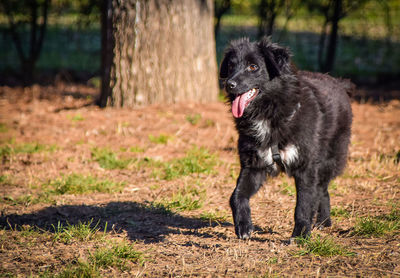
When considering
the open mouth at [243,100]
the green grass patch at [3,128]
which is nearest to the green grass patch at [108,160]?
the green grass patch at [3,128]

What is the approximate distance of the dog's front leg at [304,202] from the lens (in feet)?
13.9

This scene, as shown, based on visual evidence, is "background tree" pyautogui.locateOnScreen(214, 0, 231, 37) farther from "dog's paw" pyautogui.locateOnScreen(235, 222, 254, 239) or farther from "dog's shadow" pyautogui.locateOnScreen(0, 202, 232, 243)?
"dog's paw" pyautogui.locateOnScreen(235, 222, 254, 239)

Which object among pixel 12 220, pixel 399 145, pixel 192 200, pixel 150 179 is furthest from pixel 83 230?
pixel 399 145

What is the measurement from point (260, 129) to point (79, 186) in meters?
2.72

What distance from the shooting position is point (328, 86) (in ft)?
16.3

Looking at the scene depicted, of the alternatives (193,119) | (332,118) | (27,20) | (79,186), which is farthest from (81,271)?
(27,20)

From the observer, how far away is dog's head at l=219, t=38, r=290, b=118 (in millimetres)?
4398

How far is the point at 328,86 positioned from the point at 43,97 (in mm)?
8570

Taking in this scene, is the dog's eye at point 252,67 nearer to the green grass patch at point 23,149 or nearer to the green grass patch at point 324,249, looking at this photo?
the green grass patch at point 324,249

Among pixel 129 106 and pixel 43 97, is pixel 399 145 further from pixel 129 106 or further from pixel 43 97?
pixel 43 97

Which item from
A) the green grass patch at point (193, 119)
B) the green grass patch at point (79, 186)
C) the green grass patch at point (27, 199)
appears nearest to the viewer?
the green grass patch at point (27, 199)

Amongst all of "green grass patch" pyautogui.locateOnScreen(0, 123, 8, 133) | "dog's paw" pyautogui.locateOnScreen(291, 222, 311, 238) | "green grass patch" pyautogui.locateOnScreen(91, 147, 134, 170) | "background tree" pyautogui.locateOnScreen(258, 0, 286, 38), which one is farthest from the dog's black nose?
"background tree" pyautogui.locateOnScreen(258, 0, 286, 38)

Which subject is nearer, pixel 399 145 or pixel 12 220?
pixel 12 220

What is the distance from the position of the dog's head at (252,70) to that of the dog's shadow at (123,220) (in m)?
1.35
